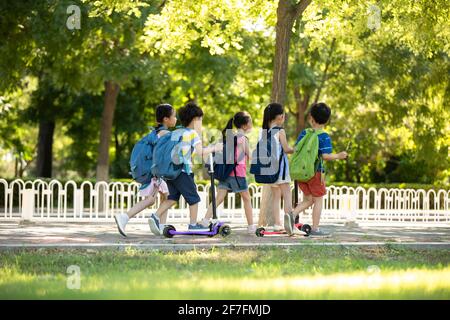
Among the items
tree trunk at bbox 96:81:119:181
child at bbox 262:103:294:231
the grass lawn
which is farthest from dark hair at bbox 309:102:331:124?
tree trunk at bbox 96:81:119:181

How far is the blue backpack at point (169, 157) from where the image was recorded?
12.7 meters

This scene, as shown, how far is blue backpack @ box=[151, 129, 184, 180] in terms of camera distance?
1266 centimetres

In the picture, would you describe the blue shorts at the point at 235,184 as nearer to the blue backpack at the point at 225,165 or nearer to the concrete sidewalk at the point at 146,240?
the blue backpack at the point at 225,165

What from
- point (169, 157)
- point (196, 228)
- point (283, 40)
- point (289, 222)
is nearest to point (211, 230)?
point (196, 228)

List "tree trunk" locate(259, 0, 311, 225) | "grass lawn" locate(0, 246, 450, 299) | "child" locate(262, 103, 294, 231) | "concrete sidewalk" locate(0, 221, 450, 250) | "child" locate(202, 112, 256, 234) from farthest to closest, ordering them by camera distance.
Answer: "tree trunk" locate(259, 0, 311, 225), "child" locate(202, 112, 256, 234), "child" locate(262, 103, 294, 231), "concrete sidewalk" locate(0, 221, 450, 250), "grass lawn" locate(0, 246, 450, 299)

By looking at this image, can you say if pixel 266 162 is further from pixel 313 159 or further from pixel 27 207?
pixel 27 207

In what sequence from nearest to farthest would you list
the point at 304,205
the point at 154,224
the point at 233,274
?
the point at 233,274
the point at 154,224
the point at 304,205

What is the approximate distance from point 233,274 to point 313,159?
4596 millimetres

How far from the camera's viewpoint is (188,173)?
1284 cm

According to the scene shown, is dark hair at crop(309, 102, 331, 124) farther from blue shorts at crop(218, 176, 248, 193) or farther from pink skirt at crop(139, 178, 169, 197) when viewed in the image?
pink skirt at crop(139, 178, 169, 197)

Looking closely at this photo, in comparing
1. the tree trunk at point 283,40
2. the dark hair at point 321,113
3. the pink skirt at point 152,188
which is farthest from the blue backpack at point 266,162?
the tree trunk at point 283,40

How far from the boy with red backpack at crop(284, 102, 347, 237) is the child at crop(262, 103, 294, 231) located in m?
0.17
